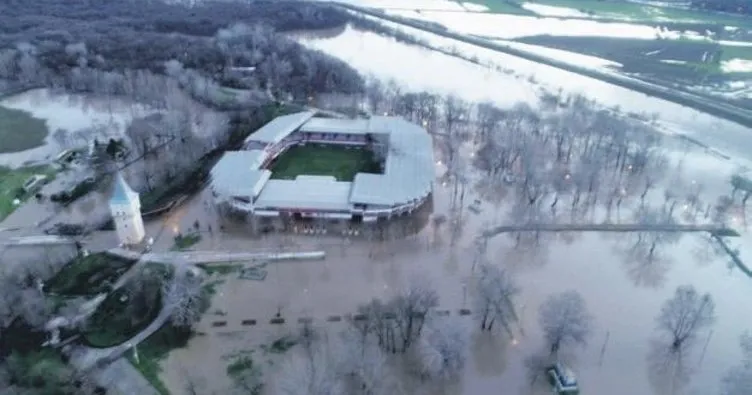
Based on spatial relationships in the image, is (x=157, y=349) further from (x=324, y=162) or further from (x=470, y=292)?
(x=324, y=162)

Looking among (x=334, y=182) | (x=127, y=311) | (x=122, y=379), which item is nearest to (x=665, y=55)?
(x=334, y=182)

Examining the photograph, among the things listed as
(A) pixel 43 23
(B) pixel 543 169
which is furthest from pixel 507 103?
(A) pixel 43 23

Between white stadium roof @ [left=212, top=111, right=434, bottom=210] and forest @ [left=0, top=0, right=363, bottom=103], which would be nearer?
white stadium roof @ [left=212, top=111, right=434, bottom=210]

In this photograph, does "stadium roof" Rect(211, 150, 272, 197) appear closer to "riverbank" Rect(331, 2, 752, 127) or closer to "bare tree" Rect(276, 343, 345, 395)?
"bare tree" Rect(276, 343, 345, 395)

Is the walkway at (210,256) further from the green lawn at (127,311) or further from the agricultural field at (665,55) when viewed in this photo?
the agricultural field at (665,55)

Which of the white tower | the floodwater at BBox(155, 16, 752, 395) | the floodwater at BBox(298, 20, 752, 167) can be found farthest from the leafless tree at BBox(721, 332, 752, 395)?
the white tower

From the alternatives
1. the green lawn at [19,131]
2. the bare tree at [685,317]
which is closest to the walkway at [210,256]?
the bare tree at [685,317]

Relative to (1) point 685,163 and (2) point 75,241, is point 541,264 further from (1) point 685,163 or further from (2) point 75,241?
(2) point 75,241
